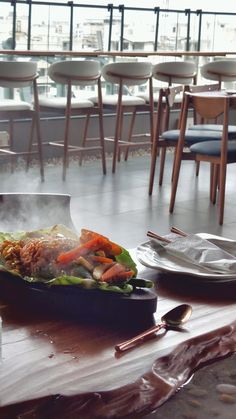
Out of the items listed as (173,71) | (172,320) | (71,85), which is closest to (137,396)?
(172,320)

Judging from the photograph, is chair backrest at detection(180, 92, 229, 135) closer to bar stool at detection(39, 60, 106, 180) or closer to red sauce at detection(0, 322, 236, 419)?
bar stool at detection(39, 60, 106, 180)

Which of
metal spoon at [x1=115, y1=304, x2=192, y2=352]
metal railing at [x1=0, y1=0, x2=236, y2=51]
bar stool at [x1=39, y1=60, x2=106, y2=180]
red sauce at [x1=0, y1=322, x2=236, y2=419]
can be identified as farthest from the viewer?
metal railing at [x1=0, y1=0, x2=236, y2=51]

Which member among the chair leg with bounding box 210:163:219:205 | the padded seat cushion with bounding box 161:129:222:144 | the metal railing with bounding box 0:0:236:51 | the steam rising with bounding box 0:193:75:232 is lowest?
the chair leg with bounding box 210:163:219:205

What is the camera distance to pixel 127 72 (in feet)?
22.4

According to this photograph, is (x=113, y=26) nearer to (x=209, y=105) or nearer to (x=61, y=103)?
(x=61, y=103)

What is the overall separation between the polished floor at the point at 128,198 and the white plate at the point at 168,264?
6.52 ft

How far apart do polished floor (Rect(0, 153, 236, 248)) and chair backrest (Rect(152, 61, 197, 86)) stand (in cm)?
81

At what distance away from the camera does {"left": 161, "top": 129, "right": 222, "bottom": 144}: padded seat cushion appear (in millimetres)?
5605

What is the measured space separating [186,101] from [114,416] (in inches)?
161

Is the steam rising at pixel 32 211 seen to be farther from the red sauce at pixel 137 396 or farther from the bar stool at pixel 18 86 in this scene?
the bar stool at pixel 18 86

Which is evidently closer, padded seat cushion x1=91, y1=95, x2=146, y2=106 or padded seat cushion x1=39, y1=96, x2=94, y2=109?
padded seat cushion x1=39, y1=96, x2=94, y2=109

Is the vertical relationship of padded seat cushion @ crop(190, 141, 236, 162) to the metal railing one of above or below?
below

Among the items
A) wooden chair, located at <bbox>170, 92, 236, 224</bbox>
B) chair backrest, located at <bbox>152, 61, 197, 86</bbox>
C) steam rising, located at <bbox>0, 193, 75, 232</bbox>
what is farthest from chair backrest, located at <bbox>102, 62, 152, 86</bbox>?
steam rising, located at <bbox>0, 193, 75, 232</bbox>

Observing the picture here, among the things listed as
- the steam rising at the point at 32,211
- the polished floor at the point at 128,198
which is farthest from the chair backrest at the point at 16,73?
the steam rising at the point at 32,211
